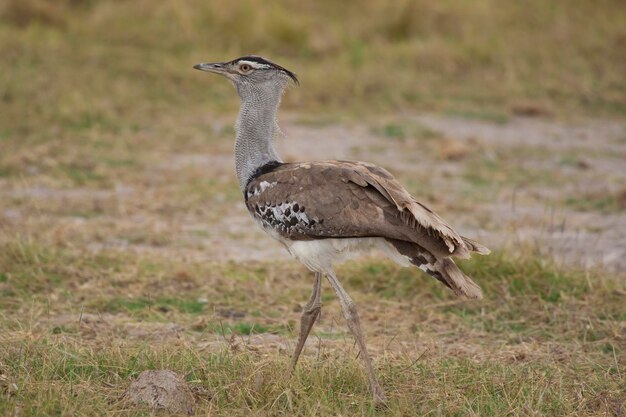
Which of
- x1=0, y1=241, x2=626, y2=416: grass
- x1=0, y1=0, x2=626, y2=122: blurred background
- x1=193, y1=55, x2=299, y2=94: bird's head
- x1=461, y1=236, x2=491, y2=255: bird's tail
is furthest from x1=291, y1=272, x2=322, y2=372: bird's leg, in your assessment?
x1=0, y1=0, x2=626, y2=122: blurred background

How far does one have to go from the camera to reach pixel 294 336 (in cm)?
498

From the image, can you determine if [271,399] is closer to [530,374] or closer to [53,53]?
[530,374]

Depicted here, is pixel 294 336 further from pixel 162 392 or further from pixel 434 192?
pixel 434 192

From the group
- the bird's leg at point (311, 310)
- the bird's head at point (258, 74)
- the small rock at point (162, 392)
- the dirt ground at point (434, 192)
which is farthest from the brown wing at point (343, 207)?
the dirt ground at point (434, 192)

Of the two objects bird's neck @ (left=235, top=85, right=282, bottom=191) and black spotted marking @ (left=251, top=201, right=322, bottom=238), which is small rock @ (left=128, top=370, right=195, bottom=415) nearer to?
black spotted marking @ (left=251, top=201, right=322, bottom=238)

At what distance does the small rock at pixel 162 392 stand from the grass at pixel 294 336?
56 millimetres

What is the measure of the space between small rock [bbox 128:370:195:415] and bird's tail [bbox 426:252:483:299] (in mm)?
1005

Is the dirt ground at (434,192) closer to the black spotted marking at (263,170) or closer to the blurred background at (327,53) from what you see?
the blurred background at (327,53)

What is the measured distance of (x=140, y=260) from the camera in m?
5.93

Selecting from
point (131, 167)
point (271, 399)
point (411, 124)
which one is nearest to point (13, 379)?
point (271, 399)

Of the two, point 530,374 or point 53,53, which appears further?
point 53,53

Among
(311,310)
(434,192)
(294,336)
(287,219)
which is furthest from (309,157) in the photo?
(287,219)

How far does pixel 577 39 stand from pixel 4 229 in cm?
793

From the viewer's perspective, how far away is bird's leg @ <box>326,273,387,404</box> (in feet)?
13.1
